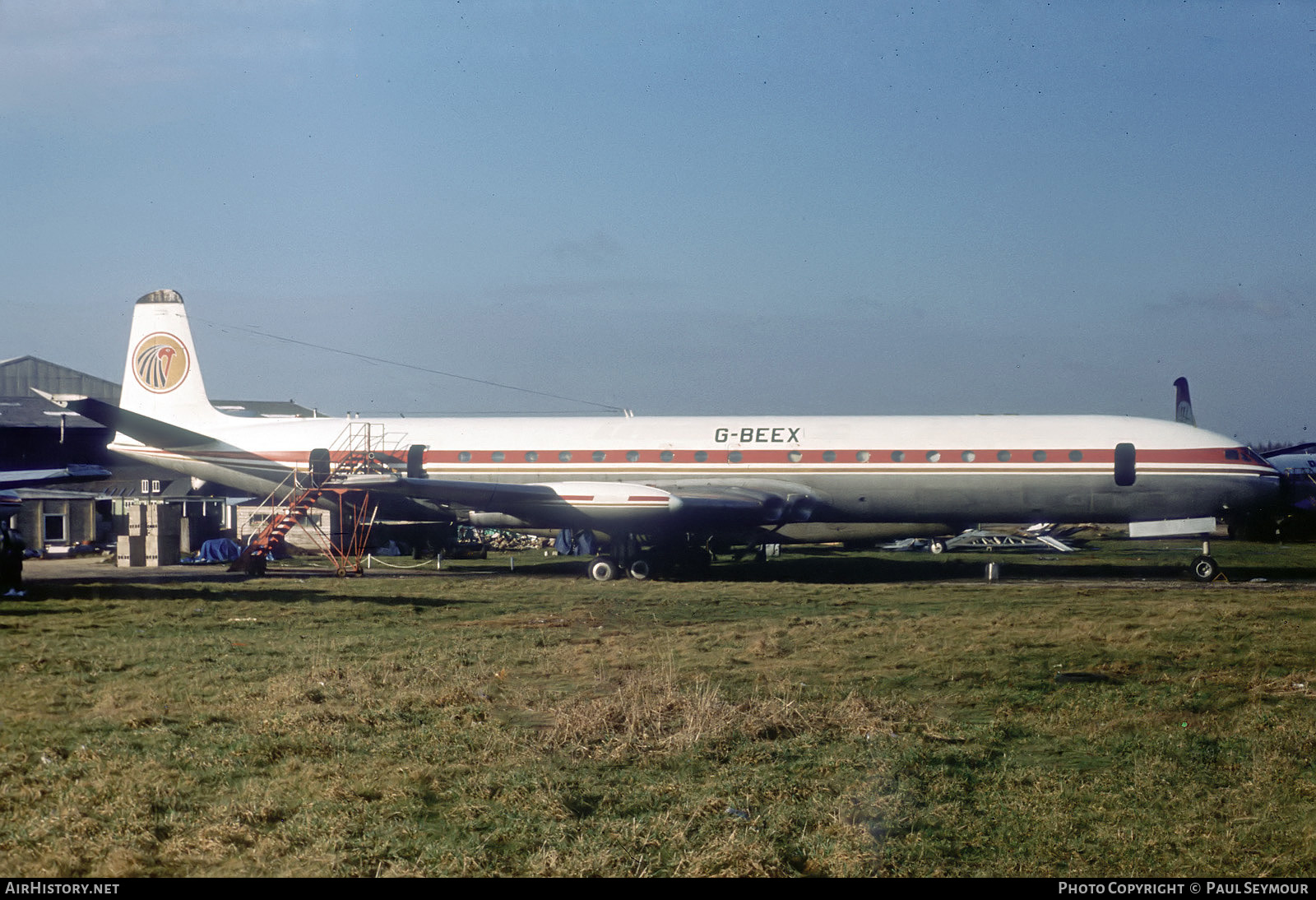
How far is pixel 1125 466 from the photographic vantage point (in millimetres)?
25578

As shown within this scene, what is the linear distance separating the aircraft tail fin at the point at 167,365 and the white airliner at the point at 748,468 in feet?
4.28

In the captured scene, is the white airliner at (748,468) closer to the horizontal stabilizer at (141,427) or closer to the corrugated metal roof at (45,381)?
the horizontal stabilizer at (141,427)

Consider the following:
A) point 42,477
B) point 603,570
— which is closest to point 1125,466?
point 603,570

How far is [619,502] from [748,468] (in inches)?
142

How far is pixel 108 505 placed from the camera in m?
45.7

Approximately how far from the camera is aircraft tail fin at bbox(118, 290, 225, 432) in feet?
102

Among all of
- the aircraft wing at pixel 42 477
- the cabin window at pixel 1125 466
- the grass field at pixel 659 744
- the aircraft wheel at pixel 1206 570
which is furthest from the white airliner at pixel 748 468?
the grass field at pixel 659 744

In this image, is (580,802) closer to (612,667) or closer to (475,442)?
(612,667)

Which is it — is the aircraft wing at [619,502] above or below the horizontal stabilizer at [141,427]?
below

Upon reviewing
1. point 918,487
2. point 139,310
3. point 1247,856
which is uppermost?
point 139,310

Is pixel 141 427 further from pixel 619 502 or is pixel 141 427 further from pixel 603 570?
pixel 619 502

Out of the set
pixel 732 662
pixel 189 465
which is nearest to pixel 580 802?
pixel 732 662

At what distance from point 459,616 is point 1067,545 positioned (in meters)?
28.6

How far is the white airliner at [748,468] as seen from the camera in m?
25.7
